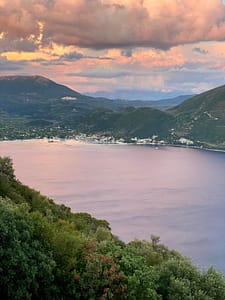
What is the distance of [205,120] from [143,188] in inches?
4005

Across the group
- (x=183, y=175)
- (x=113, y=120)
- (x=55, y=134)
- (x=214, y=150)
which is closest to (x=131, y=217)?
(x=183, y=175)

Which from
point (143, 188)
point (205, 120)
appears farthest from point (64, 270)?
point (205, 120)

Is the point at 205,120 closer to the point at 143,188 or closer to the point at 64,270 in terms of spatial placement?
the point at 143,188

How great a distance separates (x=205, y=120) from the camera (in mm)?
174125

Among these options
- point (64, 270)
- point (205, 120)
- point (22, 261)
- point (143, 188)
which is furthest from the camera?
point (205, 120)

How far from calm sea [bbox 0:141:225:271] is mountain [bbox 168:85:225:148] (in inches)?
1014

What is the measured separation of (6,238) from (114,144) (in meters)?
144

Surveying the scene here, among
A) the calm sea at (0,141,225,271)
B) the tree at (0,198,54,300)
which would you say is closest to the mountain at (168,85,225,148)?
the calm sea at (0,141,225,271)

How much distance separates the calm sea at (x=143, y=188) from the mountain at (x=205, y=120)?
25.8 meters

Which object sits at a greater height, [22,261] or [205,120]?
[205,120]

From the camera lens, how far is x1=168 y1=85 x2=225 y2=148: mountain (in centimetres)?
15812

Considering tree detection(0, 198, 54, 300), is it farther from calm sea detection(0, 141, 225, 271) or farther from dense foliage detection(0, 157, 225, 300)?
calm sea detection(0, 141, 225, 271)

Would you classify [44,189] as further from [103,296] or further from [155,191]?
[103,296]

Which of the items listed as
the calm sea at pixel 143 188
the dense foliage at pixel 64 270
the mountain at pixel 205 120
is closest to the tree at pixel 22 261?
the dense foliage at pixel 64 270
